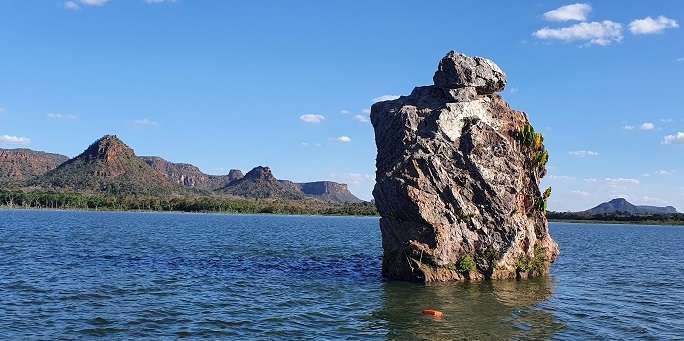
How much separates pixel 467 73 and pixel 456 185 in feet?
28.2

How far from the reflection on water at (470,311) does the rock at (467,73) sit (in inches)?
551

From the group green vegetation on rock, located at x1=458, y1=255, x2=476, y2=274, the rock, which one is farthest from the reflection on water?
the rock

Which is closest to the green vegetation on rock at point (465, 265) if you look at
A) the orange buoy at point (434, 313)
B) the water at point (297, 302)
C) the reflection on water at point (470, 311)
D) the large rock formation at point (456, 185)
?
the large rock formation at point (456, 185)

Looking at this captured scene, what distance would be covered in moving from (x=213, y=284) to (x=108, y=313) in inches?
373

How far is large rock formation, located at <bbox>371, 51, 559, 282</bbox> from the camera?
37469 mm

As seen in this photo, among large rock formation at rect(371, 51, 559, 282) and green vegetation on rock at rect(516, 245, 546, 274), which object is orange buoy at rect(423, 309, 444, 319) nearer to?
large rock formation at rect(371, 51, 559, 282)

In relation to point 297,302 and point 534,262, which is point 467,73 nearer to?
point 534,262

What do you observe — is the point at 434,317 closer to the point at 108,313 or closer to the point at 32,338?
the point at 108,313

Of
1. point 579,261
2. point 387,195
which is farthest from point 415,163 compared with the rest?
point 579,261

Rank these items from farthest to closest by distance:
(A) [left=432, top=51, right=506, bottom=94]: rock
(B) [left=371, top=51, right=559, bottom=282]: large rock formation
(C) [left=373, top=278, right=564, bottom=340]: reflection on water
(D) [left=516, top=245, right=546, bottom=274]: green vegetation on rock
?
(A) [left=432, top=51, right=506, bottom=94]: rock < (D) [left=516, top=245, right=546, bottom=274]: green vegetation on rock < (B) [left=371, top=51, right=559, bottom=282]: large rock formation < (C) [left=373, top=278, right=564, bottom=340]: reflection on water

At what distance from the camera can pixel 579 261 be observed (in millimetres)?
56969

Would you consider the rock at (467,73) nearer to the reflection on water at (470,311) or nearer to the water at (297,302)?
the reflection on water at (470,311)

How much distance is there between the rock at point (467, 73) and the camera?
41.3 metres

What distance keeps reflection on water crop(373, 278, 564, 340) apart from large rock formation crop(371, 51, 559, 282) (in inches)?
87.4
